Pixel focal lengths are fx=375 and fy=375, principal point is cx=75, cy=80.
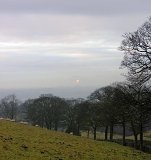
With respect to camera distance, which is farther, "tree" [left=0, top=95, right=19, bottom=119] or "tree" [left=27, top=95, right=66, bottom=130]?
"tree" [left=0, top=95, right=19, bottom=119]

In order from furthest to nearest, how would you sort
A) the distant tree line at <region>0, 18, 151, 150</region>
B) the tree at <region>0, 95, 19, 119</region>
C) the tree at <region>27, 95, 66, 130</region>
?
the tree at <region>0, 95, 19, 119</region> < the tree at <region>27, 95, 66, 130</region> < the distant tree line at <region>0, 18, 151, 150</region>

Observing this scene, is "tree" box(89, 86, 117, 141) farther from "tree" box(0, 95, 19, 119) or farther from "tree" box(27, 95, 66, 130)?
"tree" box(0, 95, 19, 119)

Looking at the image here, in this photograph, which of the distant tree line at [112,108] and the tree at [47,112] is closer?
the distant tree line at [112,108]

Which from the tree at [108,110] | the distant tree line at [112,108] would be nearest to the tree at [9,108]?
the distant tree line at [112,108]

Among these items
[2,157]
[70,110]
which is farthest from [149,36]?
[70,110]

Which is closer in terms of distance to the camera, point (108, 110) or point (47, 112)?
point (108, 110)

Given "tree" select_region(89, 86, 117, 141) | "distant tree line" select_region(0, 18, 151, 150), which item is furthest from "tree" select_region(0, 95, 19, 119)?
"tree" select_region(89, 86, 117, 141)

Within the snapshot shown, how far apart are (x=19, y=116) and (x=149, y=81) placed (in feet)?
524

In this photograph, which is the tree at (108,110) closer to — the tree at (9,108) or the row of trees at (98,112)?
the row of trees at (98,112)

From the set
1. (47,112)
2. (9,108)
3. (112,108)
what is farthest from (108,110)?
(9,108)

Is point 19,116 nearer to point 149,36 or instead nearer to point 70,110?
point 70,110

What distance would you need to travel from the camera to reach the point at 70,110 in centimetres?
12075

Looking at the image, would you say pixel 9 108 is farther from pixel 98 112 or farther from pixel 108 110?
pixel 108 110

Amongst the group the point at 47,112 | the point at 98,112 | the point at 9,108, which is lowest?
the point at 98,112
